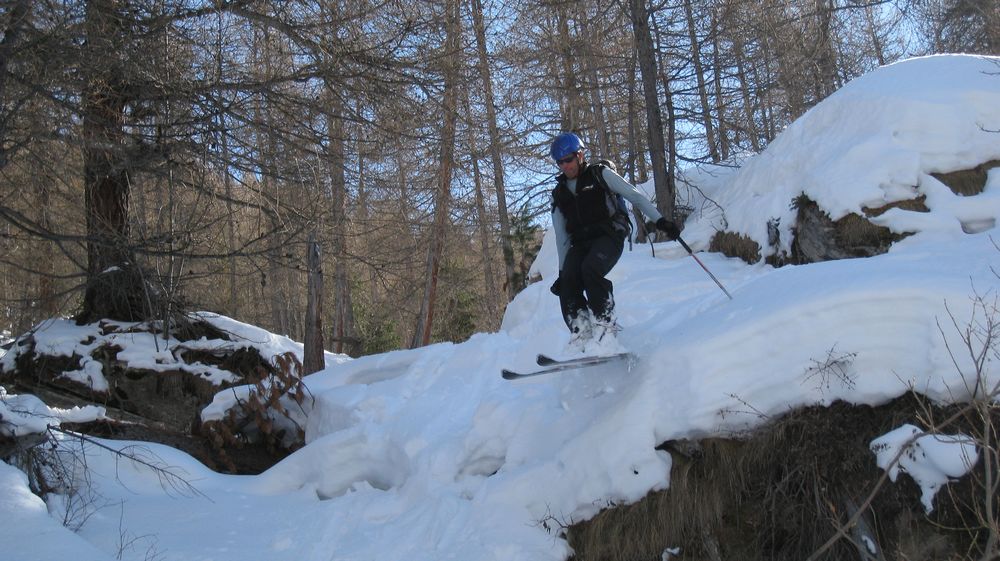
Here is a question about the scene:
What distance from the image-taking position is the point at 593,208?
220 inches

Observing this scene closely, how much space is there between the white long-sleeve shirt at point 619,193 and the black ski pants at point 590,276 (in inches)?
3.8

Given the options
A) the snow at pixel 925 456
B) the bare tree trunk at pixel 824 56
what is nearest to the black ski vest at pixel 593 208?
the snow at pixel 925 456

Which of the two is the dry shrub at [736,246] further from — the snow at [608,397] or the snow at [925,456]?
the snow at [925,456]

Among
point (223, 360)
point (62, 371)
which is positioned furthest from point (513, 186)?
point (62, 371)

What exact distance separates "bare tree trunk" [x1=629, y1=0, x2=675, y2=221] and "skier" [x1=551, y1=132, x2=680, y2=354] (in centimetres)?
655

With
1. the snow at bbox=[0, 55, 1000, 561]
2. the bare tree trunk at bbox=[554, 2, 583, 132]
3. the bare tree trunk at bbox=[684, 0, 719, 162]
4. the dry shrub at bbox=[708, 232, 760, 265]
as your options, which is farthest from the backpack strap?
the bare tree trunk at bbox=[554, 2, 583, 132]

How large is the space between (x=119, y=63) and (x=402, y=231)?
32.2 ft

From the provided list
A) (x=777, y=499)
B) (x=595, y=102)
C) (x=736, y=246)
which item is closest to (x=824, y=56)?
(x=595, y=102)

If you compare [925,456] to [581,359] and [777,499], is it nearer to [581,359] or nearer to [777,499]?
[777,499]

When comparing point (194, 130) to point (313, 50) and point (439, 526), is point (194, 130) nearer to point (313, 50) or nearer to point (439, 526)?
point (313, 50)

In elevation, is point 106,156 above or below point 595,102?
below

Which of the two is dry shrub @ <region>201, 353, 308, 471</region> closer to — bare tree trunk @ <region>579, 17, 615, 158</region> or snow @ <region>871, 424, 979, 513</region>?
snow @ <region>871, 424, 979, 513</region>

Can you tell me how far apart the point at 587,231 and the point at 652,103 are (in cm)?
703

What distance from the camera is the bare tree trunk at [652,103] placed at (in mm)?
11867
